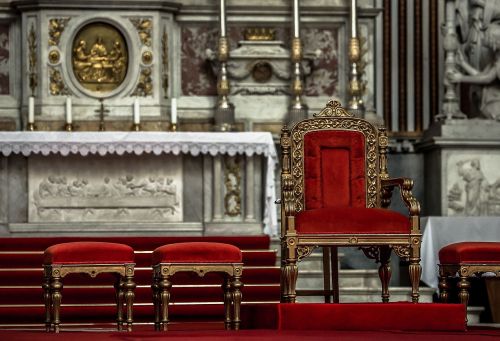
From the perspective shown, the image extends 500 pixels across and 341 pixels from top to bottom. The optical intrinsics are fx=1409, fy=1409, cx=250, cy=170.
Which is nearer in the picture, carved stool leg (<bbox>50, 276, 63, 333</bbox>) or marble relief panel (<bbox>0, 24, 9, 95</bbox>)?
carved stool leg (<bbox>50, 276, 63, 333</bbox>)

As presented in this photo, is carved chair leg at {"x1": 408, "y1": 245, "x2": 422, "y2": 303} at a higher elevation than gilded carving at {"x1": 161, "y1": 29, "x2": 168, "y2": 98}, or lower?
lower

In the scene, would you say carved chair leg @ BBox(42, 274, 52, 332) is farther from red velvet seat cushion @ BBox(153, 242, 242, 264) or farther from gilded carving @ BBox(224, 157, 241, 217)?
gilded carving @ BBox(224, 157, 241, 217)

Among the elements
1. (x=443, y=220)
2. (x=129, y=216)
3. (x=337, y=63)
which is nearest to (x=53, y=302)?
(x=129, y=216)

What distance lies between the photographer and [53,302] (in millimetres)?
7086

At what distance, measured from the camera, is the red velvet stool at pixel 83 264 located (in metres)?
7.04

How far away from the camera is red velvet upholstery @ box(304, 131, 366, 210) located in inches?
301

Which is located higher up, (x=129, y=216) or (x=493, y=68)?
(x=493, y=68)

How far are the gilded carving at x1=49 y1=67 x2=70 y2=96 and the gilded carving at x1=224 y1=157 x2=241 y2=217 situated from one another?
1.31 metres

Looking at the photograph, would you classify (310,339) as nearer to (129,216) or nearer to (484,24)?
(129,216)

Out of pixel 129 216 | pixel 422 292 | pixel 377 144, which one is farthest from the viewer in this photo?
pixel 129 216

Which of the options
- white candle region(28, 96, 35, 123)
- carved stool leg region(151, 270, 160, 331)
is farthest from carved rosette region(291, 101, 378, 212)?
white candle region(28, 96, 35, 123)

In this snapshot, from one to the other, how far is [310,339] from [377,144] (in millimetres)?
1860

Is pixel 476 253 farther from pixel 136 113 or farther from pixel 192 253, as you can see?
pixel 136 113

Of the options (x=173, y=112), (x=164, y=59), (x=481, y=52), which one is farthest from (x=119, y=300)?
(x=481, y=52)
